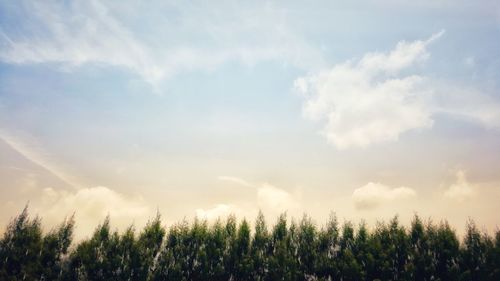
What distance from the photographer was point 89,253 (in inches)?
1625

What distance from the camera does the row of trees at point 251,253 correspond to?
38094 mm

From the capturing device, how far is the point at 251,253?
42.8 m

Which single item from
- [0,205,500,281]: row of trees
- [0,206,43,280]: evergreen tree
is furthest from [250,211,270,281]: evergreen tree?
[0,206,43,280]: evergreen tree

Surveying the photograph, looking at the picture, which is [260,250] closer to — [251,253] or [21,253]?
[251,253]

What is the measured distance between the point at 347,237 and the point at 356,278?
238 inches

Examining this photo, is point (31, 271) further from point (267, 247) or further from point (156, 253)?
point (267, 247)

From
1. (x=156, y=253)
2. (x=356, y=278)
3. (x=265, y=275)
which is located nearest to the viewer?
(x=356, y=278)

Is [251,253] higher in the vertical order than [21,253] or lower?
higher

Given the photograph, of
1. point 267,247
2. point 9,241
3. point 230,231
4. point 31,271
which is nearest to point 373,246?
point 267,247

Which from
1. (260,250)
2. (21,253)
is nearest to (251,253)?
(260,250)

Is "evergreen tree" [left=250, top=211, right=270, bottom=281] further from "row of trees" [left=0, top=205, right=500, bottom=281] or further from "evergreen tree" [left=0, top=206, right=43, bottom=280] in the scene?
"evergreen tree" [left=0, top=206, right=43, bottom=280]

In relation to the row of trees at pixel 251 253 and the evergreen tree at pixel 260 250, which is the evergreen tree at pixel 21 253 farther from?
the evergreen tree at pixel 260 250

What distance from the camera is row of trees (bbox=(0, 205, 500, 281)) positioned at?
1500 inches

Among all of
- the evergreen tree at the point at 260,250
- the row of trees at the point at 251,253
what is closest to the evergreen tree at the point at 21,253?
the row of trees at the point at 251,253
